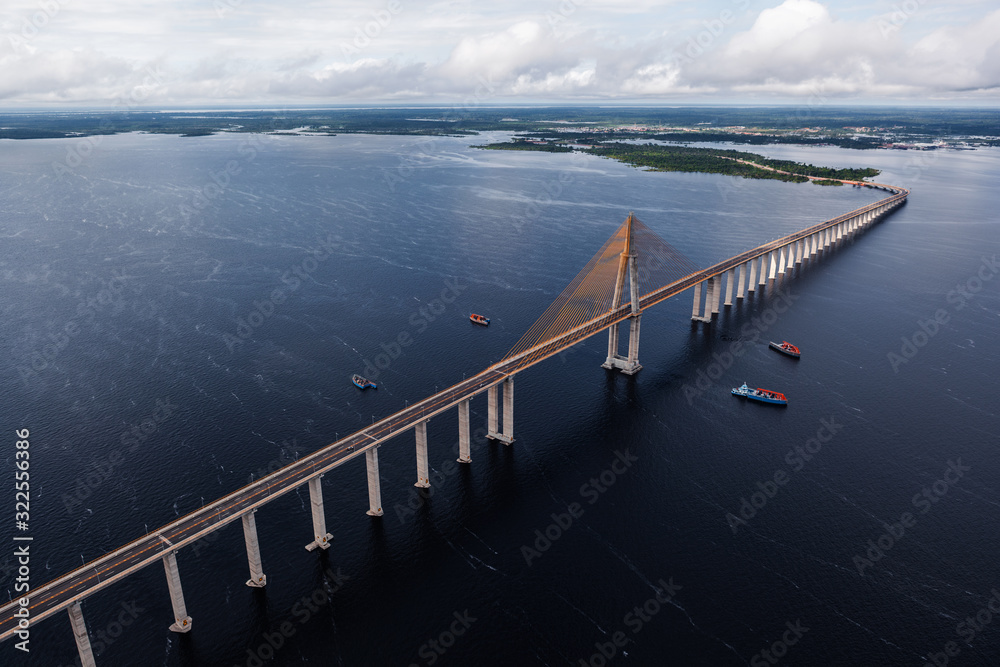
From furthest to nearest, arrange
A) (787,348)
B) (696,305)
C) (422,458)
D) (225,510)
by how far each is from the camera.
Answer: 1. (696,305)
2. (787,348)
3. (422,458)
4. (225,510)

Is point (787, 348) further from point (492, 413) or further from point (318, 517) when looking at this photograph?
point (318, 517)

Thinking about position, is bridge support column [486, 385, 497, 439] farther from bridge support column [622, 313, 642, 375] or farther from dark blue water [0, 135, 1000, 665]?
bridge support column [622, 313, 642, 375]

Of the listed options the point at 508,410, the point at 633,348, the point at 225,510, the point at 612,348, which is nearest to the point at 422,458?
the point at 508,410

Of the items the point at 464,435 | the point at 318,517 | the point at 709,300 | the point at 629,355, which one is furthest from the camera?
the point at 709,300

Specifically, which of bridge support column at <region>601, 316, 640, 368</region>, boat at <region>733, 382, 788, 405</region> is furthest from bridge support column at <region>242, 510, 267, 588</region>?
boat at <region>733, 382, 788, 405</region>

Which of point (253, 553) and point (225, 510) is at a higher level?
point (225, 510)

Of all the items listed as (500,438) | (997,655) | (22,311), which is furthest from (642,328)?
(22,311)

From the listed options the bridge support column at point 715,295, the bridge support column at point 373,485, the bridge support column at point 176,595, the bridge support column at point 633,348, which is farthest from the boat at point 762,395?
the bridge support column at point 176,595
